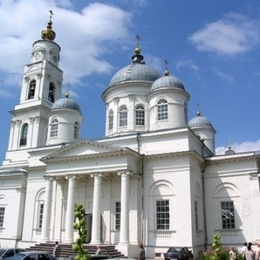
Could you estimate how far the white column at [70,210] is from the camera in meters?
21.9

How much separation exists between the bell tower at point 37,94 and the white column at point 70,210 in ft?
31.6

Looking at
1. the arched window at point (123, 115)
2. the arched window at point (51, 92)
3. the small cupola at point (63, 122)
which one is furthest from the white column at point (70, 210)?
the arched window at point (51, 92)

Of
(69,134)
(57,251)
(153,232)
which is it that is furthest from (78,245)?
(69,134)

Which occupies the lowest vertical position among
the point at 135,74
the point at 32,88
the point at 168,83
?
the point at 168,83

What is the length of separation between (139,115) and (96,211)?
9632 mm

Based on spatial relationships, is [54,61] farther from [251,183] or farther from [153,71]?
[251,183]

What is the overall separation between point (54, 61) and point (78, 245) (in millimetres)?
30598

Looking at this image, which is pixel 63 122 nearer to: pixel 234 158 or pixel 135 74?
pixel 135 74

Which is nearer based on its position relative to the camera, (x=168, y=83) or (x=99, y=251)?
(x=99, y=251)

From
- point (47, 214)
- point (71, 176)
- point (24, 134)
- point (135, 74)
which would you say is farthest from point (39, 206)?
point (135, 74)

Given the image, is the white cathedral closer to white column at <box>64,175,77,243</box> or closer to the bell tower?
white column at <box>64,175,77,243</box>

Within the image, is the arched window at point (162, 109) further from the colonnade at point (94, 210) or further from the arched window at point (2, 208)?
the arched window at point (2, 208)

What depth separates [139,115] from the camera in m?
27.9

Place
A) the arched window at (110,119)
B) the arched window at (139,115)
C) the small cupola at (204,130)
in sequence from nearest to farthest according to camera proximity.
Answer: the arched window at (139,115) → the arched window at (110,119) → the small cupola at (204,130)
